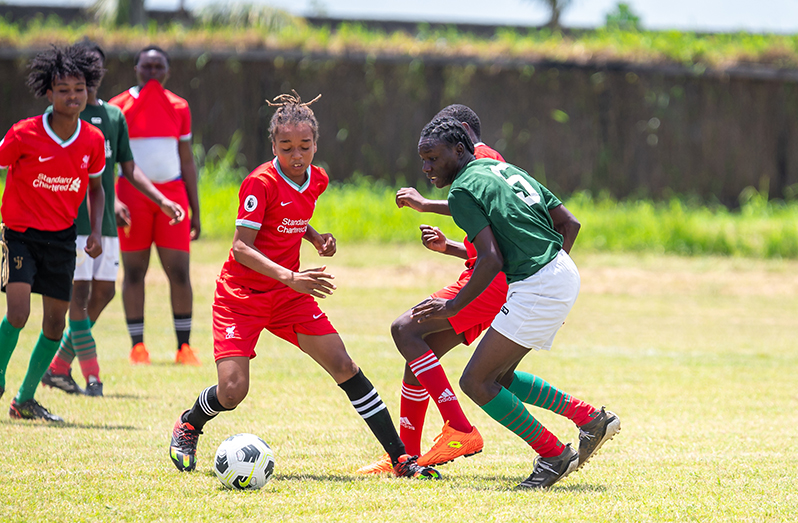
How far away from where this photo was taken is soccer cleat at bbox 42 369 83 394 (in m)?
6.98

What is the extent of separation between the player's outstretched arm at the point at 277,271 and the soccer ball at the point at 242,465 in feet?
2.68

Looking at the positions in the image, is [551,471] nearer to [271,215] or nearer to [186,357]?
[271,215]

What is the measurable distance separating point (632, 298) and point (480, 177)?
10075 mm

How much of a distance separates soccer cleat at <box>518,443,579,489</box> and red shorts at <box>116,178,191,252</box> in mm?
4607

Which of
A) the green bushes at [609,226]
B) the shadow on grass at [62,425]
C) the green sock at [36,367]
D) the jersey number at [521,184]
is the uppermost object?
the jersey number at [521,184]

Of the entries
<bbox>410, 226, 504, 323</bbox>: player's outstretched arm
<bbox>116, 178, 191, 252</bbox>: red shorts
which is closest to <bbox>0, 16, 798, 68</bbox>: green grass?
<bbox>116, 178, 191, 252</bbox>: red shorts

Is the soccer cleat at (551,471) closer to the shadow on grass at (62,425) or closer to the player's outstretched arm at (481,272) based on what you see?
the player's outstretched arm at (481,272)

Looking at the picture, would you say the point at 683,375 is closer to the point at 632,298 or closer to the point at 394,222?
the point at 632,298

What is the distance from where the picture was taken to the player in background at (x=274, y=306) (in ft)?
15.8

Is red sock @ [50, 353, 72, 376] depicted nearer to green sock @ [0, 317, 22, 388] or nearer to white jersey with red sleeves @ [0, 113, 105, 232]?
green sock @ [0, 317, 22, 388]

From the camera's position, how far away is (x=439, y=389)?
4.95 meters

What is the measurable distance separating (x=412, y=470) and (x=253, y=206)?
1.59 meters

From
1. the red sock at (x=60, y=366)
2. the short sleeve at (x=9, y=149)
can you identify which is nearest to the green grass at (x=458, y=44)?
the red sock at (x=60, y=366)

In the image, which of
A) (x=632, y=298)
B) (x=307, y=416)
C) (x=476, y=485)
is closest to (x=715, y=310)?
(x=632, y=298)
